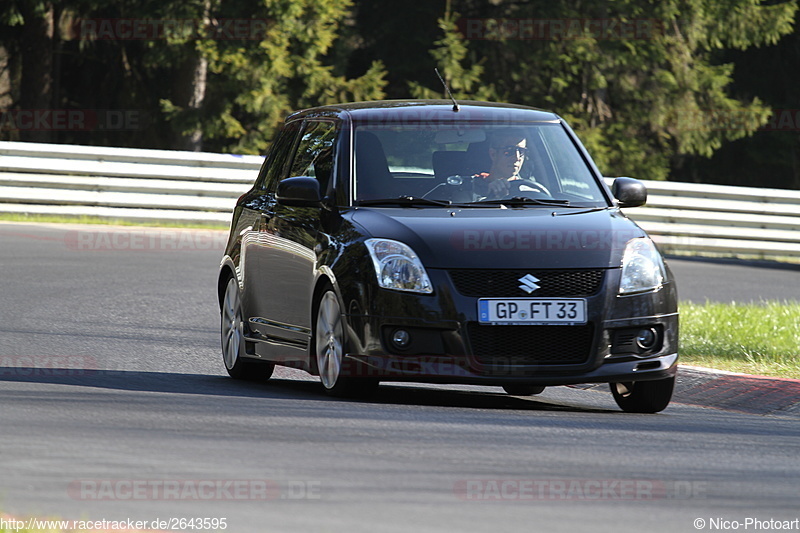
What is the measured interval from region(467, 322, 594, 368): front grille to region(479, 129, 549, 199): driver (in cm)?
117

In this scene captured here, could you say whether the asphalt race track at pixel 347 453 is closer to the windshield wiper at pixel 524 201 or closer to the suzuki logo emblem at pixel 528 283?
the suzuki logo emblem at pixel 528 283

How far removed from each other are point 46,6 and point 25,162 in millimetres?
12075

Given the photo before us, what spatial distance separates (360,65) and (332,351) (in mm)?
31218

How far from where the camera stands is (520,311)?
784 centimetres

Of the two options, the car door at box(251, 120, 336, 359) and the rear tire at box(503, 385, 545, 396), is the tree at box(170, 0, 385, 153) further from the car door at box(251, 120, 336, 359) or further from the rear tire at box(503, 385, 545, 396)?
the rear tire at box(503, 385, 545, 396)

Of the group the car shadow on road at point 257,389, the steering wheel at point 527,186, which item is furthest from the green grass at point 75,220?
the steering wheel at point 527,186

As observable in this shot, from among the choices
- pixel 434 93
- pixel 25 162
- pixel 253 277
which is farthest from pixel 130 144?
pixel 253 277

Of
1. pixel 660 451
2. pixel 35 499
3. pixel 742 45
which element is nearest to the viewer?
pixel 35 499

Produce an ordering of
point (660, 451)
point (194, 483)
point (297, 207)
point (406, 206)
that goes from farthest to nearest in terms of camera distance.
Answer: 1. point (297, 207)
2. point (406, 206)
3. point (660, 451)
4. point (194, 483)

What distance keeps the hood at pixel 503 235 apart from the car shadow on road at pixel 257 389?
973 millimetres

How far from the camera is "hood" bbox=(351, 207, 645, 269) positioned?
7.89 m

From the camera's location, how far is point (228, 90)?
32.1 m

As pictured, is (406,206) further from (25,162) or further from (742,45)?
(742,45)

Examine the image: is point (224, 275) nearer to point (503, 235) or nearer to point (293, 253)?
point (293, 253)
